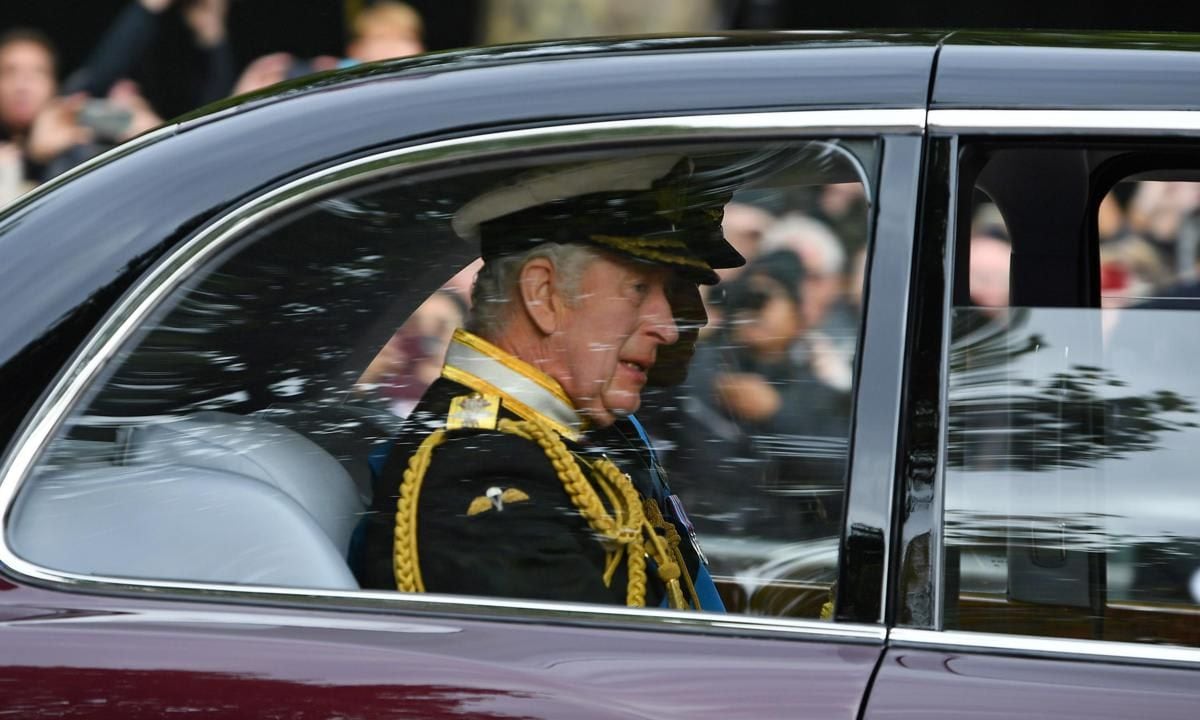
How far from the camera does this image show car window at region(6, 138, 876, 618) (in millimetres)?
1564

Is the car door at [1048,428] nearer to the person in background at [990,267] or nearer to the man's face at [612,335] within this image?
the person in background at [990,267]

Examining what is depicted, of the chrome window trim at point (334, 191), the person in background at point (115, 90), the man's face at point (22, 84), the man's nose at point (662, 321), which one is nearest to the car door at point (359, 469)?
the chrome window trim at point (334, 191)

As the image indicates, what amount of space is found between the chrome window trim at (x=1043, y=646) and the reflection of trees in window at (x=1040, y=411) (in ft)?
0.54

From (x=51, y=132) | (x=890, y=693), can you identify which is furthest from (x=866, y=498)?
(x=51, y=132)

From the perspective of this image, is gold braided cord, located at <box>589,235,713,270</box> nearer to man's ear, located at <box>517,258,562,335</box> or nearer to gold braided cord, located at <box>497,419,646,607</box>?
man's ear, located at <box>517,258,562,335</box>

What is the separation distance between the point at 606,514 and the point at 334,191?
43 centimetres

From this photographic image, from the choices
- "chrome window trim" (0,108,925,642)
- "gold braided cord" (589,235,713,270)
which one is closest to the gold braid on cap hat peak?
"chrome window trim" (0,108,925,642)

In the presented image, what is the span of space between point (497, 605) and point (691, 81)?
0.55 metres

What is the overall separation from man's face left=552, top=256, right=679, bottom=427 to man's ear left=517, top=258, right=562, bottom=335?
0.09 ft

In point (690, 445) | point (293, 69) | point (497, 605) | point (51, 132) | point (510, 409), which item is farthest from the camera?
point (293, 69)

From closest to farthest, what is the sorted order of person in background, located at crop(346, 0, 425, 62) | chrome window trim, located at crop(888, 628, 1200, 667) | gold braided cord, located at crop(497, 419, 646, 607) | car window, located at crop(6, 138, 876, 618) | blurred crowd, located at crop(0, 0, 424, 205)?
chrome window trim, located at crop(888, 628, 1200, 667) → car window, located at crop(6, 138, 876, 618) → gold braided cord, located at crop(497, 419, 646, 607) → person in background, located at crop(346, 0, 425, 62) → blurred crowd, located at crop(0, 0, 424, 205)

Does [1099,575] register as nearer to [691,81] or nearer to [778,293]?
[778,293]

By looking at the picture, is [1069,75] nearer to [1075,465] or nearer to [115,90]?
[1075,465]

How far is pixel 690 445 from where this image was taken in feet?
5.37
